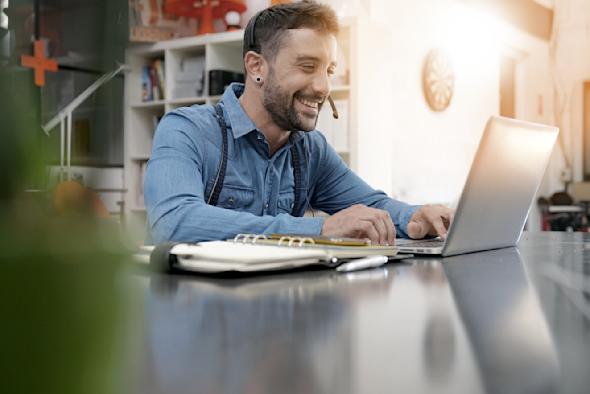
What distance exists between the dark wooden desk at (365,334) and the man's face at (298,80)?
1.03 m

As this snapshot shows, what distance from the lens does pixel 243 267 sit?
812 millimetres

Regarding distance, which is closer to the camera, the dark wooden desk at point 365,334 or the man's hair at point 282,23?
the dark wooden desk at point 365,334

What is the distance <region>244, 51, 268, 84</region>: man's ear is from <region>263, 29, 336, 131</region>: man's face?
24 mm

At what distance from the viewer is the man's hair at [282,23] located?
184 cm

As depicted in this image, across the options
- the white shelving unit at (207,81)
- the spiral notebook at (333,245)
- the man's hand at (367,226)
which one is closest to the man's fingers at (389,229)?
the man's hand at (367,226)

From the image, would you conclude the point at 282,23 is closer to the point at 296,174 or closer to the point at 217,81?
the point at 296,174

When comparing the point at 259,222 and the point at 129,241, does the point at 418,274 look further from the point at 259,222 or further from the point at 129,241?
the point at 129,241

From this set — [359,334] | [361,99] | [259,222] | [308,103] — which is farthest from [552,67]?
[359,334]

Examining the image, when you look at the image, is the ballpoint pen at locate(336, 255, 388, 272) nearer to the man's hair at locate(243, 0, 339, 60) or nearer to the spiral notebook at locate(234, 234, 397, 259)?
the spiral notebook at locate(234, 234, 397, 259)

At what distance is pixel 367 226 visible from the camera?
1.18 m

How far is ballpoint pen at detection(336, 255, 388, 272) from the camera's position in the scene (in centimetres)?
90

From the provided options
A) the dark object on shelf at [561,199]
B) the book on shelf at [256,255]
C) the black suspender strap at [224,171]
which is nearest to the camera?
the book on shelf at [256,255]

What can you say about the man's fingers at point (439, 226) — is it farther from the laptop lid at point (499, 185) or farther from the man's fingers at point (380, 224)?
the man's fingers at point (380, 224)

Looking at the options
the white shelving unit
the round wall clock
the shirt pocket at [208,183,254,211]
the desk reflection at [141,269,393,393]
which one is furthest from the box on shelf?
the desk reflection at [141,269,393,393]
